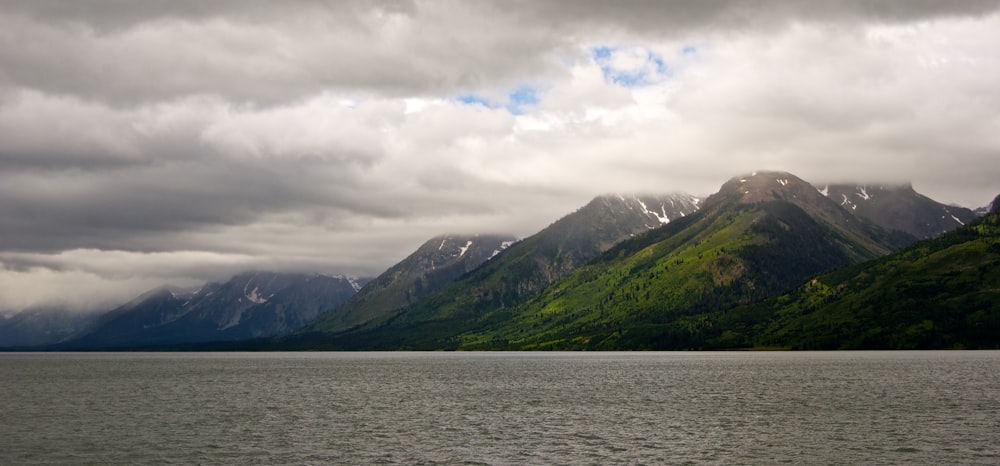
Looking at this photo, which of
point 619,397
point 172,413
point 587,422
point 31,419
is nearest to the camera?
point 587,422

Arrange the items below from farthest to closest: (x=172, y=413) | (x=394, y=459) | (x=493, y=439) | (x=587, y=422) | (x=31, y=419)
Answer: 1. (x=172, y=413)
2. (x=31, y=419)
3. (x=587, y=422)
4. (x=493, y=439)
5. (x=394, y=459)

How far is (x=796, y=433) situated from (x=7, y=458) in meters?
90.2

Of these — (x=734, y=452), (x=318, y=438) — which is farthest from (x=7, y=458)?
(x=734, y=452)

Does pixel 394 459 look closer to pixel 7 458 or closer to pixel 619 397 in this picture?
pixel 7 458

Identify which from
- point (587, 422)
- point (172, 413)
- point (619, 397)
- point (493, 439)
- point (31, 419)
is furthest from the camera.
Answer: point (619, 397)

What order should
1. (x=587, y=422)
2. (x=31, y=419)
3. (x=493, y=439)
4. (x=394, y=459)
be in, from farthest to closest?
(x=31, y=419) → (x=587, y=422) → (x=493, y=439) → (x=394, y=459)

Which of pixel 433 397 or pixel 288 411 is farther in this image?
pixel 433 397

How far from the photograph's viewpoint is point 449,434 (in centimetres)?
10506

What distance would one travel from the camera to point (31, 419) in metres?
126

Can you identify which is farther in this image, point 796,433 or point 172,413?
point 172,413

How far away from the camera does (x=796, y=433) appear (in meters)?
102

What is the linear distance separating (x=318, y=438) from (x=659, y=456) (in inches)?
1667

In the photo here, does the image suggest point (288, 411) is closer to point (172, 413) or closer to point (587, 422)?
point (172, 413)

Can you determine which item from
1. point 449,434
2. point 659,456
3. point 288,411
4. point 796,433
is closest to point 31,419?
point 288,411
